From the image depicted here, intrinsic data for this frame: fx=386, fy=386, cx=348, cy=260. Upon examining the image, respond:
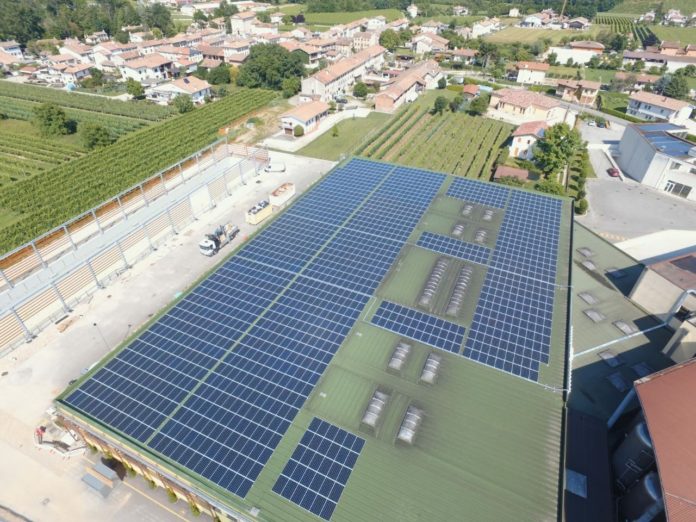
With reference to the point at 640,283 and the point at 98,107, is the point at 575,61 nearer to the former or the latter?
the point at 640,283

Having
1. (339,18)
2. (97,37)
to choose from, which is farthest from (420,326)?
(339,18)

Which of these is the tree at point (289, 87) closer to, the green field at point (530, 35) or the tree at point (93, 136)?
the tree at point (93, 136)

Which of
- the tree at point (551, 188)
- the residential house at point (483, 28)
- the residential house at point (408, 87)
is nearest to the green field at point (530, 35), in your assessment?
the residential house at point (483, 28)

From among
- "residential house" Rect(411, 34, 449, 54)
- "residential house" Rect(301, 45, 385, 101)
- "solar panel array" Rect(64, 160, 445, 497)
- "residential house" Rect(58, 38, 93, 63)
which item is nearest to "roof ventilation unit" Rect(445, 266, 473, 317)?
"solar panel array" Rect(64, 160, 445, 497)

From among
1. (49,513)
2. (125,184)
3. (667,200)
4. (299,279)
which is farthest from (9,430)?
(667,200)

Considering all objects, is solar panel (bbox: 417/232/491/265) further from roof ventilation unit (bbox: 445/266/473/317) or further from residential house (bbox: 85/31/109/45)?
residential house (bbox: 85/31/109/45)

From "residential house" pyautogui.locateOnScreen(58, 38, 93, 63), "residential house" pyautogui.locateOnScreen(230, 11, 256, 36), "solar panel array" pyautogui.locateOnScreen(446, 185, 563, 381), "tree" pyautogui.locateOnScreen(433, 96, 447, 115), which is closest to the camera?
"solar panel array" pyautogui.locateOnScreen(446, 185, 563, 381)
